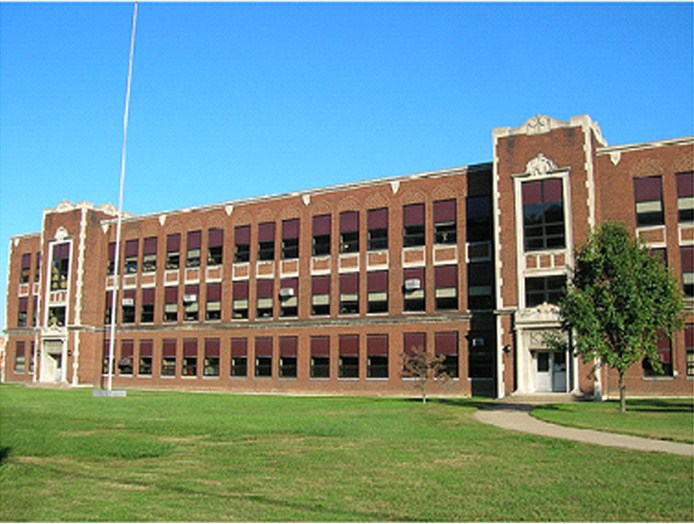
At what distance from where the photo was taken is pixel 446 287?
45688 millimetres

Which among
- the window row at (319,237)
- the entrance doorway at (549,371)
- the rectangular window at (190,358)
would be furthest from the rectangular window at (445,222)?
the rectangular window at (190,358)

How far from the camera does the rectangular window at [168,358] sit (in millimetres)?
56969

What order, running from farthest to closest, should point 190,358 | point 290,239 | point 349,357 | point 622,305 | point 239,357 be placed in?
point 190,358 → point 239,357 → point 290,239 → point 349,357 → point 622,305

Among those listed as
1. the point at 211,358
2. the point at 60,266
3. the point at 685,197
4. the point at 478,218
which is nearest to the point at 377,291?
the point at 478,218

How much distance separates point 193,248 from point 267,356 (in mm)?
10960

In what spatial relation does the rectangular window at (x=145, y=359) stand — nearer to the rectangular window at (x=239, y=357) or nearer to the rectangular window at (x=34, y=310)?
the rectangular window at (x=239, y=357)

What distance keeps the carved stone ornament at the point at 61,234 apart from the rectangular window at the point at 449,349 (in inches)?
1372

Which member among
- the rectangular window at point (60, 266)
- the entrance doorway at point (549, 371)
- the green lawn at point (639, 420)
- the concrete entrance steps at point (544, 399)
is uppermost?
the rectangular window at point (60, 266)

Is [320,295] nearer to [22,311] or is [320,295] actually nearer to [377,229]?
[377,229]

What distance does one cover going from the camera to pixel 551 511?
956cm

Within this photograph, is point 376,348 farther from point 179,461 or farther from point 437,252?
point 179,461

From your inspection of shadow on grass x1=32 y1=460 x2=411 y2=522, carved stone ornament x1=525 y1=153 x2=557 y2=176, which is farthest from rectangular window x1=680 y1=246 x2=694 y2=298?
shadow on grass x1=32 y1=460 x2=411 y2=522

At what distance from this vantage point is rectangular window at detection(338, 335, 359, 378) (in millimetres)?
48156

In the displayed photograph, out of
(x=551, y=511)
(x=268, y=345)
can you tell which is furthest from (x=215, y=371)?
(x=551, y=511)
